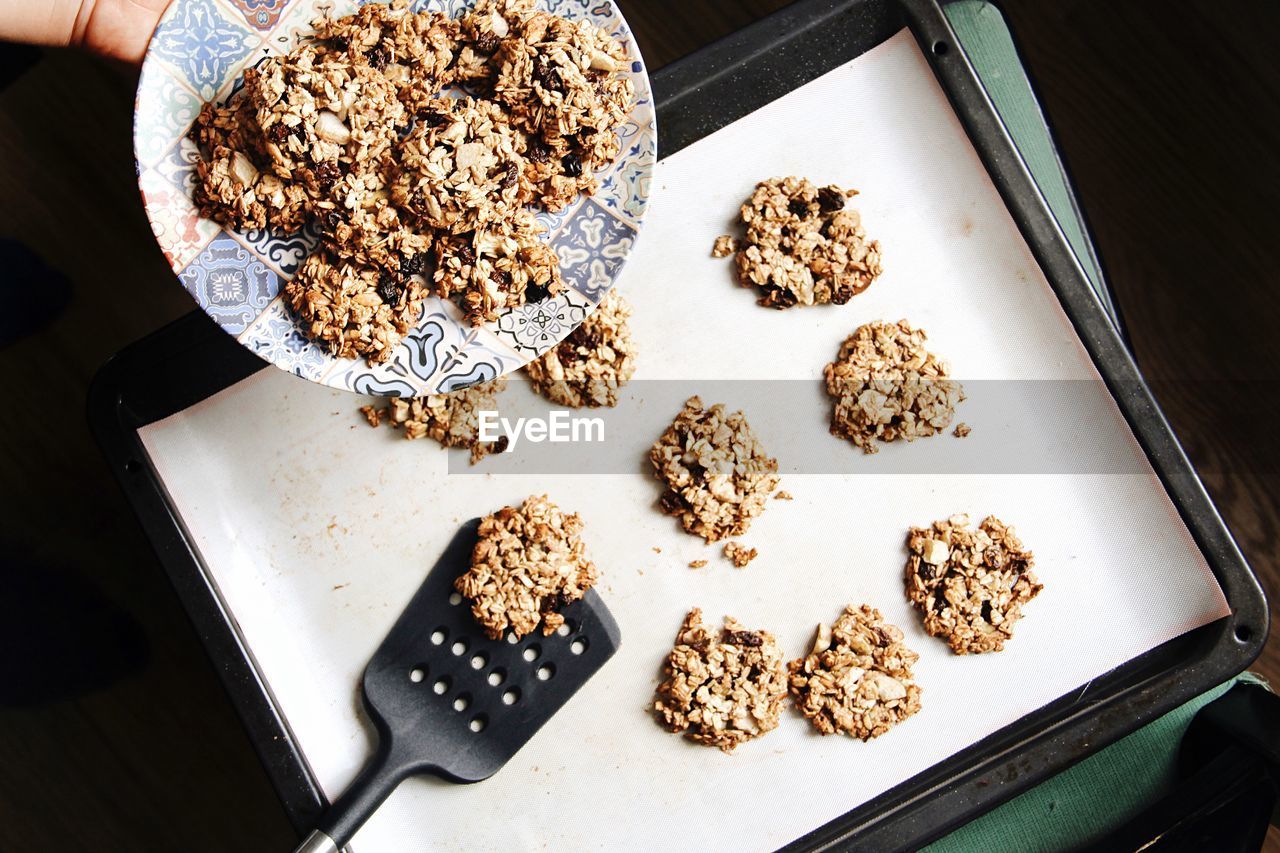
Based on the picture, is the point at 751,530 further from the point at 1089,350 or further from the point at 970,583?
the point at 1089,350

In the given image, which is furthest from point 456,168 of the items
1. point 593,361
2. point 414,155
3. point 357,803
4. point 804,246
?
point 357,803

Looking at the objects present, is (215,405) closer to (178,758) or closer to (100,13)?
(100,13)

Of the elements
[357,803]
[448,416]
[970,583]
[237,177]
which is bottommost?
[357,803]

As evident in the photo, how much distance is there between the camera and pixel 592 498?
3.39ft

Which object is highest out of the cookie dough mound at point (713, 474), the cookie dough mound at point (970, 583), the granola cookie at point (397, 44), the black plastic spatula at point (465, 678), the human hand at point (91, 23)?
the granola cookie at point (397, 44)

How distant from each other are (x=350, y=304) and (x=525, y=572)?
0.33 metres

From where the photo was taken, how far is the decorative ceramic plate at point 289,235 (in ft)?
2.59

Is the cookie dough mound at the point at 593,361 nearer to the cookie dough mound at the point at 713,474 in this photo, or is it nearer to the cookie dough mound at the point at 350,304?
the cookie dough mound at the point at 713,474

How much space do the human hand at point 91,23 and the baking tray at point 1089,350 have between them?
0.28 m

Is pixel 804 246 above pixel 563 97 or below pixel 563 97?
below

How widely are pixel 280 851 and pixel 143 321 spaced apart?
2.43 feet

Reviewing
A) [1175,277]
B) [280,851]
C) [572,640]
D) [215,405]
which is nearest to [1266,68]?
[1175,277]

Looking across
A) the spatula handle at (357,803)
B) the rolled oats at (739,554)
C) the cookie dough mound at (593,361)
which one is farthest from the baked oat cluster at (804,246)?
the spatula handle at (357,803)

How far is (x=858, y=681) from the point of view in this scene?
39.4 inches
